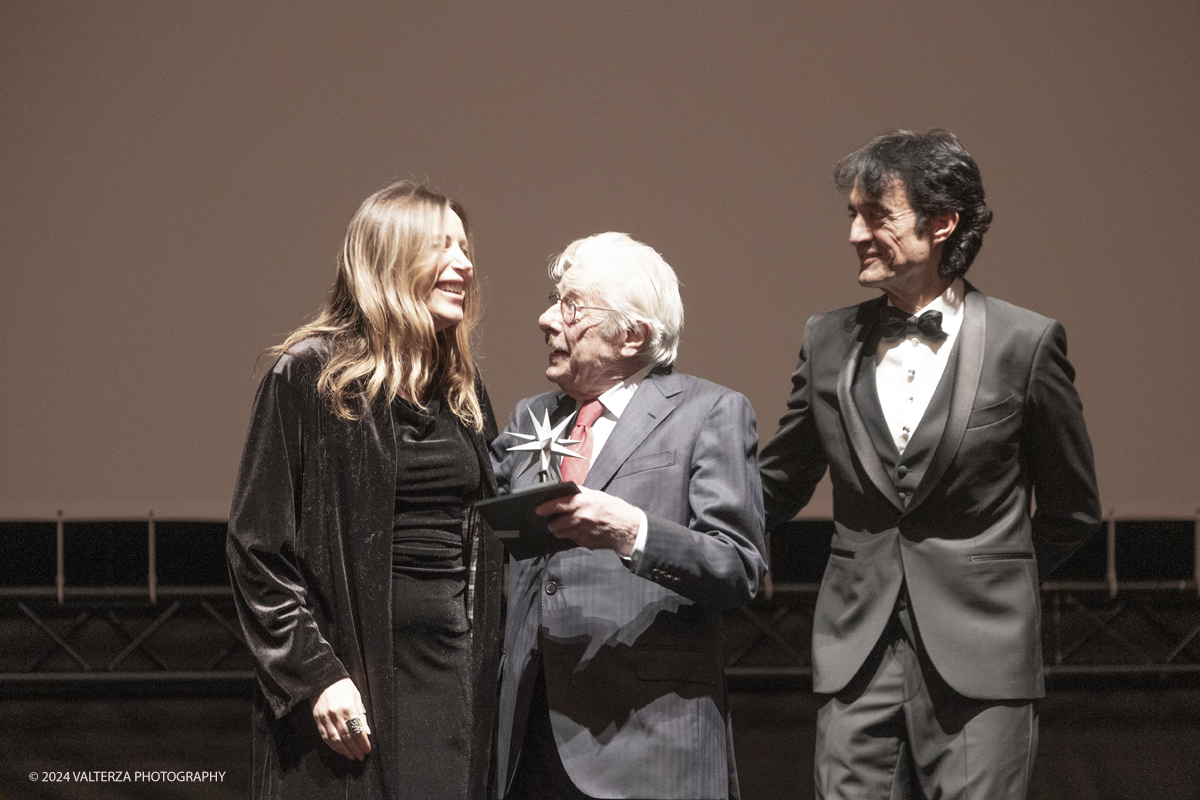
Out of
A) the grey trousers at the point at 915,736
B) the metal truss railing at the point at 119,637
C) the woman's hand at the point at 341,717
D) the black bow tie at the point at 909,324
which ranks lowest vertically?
the metal truss railing at the point at 119,637

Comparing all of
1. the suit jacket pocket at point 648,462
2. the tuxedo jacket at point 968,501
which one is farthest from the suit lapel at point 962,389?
the suit jacket pocket at point 648,462

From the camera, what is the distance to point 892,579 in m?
1.94

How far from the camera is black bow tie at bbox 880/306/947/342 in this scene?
2.00 meters

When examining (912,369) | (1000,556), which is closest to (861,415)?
(912,369)

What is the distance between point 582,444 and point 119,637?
4.56m

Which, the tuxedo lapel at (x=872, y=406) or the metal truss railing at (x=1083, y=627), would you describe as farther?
the metal truss railing at (x=1083, y=627)

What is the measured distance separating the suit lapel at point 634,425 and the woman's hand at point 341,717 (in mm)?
535

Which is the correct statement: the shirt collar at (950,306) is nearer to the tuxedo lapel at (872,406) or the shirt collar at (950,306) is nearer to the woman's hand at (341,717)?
the tuxedo lapel at (872,406)

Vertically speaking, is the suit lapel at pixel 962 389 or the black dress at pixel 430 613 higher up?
the suit lapel at pixel 962 389

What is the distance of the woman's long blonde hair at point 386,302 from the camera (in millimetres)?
1846

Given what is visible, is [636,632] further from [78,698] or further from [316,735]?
[78,698]

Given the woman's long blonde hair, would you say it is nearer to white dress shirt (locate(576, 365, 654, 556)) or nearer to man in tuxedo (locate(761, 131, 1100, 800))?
white dress shirt (locate(576, 365, 654, 556))

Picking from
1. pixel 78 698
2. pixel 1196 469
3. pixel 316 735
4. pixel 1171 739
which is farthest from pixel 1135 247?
pixel 78 698

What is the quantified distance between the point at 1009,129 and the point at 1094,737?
2.83 metres
